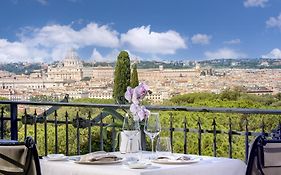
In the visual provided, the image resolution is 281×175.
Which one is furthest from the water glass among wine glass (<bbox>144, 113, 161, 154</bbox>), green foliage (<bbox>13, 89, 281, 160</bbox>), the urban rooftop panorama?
the urban rooftop panorama

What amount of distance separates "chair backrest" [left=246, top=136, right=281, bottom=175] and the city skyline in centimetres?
1339

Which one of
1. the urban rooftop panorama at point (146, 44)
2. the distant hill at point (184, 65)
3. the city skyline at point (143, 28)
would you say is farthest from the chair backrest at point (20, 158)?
the city skyline at point (143, 28)

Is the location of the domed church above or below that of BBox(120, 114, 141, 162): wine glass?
above

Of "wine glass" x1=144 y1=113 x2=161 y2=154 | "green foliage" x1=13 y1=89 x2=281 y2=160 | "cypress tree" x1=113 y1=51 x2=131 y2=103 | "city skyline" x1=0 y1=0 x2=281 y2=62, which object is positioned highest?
"city skyline" x1=0 y1=0 x2=281 y2=62

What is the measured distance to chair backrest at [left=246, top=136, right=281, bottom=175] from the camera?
7.72 feet

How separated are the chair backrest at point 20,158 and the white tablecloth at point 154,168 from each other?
176 mm

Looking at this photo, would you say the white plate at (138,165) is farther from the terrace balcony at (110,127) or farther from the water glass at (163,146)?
the terrace balcony at (110,127)

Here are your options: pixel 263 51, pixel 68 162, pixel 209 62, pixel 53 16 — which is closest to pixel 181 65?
pixel 209 62

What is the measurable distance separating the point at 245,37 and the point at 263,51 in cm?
161

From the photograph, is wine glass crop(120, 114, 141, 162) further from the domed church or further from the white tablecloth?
the domed church

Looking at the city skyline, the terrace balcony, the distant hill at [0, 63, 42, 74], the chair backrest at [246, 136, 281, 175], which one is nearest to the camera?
the chair backrest at [246, 136, 281, 175]

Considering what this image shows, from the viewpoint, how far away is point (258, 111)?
3.47m

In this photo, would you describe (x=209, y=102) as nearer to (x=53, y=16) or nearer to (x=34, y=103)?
(x=53, y=16)

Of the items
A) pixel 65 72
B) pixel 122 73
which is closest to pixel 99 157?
pixel 65 72
